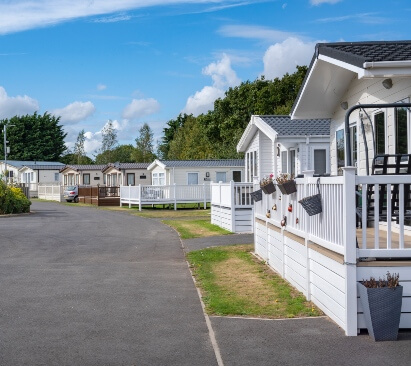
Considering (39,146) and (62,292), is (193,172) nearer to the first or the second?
(62,292)

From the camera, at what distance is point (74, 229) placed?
79.9 feet

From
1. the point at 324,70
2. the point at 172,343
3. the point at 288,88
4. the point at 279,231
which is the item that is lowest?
the point at 172,343

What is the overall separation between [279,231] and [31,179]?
210ft

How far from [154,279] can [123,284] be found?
751mm

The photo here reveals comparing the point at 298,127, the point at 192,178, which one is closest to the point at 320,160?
the point at 298,127

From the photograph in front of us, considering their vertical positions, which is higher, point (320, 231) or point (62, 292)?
point (320, 231)

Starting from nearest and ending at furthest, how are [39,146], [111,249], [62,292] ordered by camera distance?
[62,292] < [111,249] < [39,146]

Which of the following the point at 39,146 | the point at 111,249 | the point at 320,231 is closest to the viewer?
the point at 320,231

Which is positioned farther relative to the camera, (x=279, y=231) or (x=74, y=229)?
(x=74, y=229)

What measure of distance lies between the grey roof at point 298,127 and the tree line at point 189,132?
3018 cm

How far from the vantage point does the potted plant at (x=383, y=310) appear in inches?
280

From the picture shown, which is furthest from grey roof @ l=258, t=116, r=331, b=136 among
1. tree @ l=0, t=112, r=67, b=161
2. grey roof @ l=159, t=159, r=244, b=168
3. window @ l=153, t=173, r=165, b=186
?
tree @ l=0, t=112, r=67, b=161

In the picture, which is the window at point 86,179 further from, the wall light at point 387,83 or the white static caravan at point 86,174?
the wall light at point 387,83

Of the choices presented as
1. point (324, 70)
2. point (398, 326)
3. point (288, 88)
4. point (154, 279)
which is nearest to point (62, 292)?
point (154, 279)
